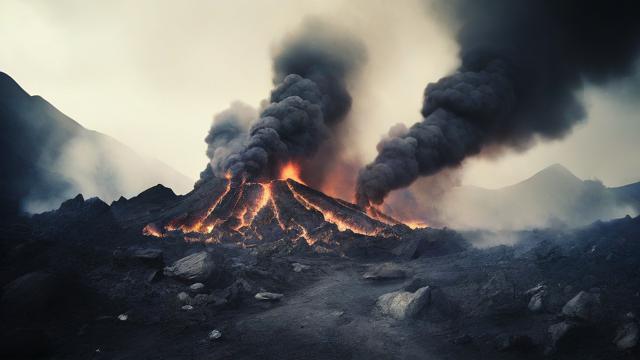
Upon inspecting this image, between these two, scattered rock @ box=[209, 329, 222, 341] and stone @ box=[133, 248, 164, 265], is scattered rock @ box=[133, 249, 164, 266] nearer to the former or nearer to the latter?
stone @ box=[133, 248, 164, 265]

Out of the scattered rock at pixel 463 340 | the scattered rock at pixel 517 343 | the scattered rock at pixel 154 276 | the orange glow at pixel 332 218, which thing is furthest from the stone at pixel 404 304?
the orange glow at pixel 332 218

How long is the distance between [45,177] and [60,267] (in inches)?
1734

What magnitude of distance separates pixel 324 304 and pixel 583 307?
8.61m

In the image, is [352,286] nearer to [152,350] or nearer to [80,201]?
[152,350]

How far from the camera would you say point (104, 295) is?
14.3 m

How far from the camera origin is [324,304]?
1477 centimetres

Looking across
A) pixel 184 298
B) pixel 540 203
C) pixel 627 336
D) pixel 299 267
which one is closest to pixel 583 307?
pixel 627 336

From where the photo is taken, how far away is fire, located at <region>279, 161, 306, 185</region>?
4178 centimetres

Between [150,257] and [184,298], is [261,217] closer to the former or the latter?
[150,257]

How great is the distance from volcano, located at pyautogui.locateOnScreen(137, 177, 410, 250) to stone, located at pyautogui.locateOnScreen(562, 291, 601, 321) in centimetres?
1771

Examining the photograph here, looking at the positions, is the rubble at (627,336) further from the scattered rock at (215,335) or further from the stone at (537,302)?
the scattered rock at (215,335)

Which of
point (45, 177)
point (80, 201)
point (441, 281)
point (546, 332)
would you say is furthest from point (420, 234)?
point (45, 177)

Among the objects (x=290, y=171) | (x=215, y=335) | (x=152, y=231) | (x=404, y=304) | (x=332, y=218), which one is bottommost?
(x=215, y=335)

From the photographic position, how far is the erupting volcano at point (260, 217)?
28594 millimetres
